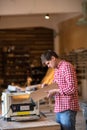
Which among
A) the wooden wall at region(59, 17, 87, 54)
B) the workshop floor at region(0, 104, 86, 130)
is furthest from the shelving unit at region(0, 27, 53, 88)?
the workshop floor at region(0, 104, 86, 130)

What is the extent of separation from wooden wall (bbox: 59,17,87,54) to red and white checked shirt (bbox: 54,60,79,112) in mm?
5507

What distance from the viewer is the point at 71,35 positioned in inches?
412

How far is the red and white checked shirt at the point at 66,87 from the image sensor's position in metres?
3.55

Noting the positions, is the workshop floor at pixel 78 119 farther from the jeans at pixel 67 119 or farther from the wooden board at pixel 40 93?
the wooden board at pixel 40 93

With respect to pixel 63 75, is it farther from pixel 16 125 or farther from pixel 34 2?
pixel 34 2

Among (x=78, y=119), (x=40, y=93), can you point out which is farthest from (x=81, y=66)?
(x=40, y=93)

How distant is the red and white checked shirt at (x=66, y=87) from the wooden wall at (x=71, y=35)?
5.51 m

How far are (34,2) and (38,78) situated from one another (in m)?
4.95

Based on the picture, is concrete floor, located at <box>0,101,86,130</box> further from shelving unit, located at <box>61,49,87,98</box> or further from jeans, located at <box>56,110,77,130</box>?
jeans, located at <box>56,110,77,130</box>

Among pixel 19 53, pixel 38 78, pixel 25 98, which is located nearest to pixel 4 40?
pixel 19 53

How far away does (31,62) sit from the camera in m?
12.2

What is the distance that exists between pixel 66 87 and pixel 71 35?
7.01m

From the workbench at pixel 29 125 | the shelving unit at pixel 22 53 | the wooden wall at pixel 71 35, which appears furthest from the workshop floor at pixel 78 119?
the shelving unit at pixel 22 53

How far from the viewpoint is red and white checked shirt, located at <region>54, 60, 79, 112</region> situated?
3.55 metres
